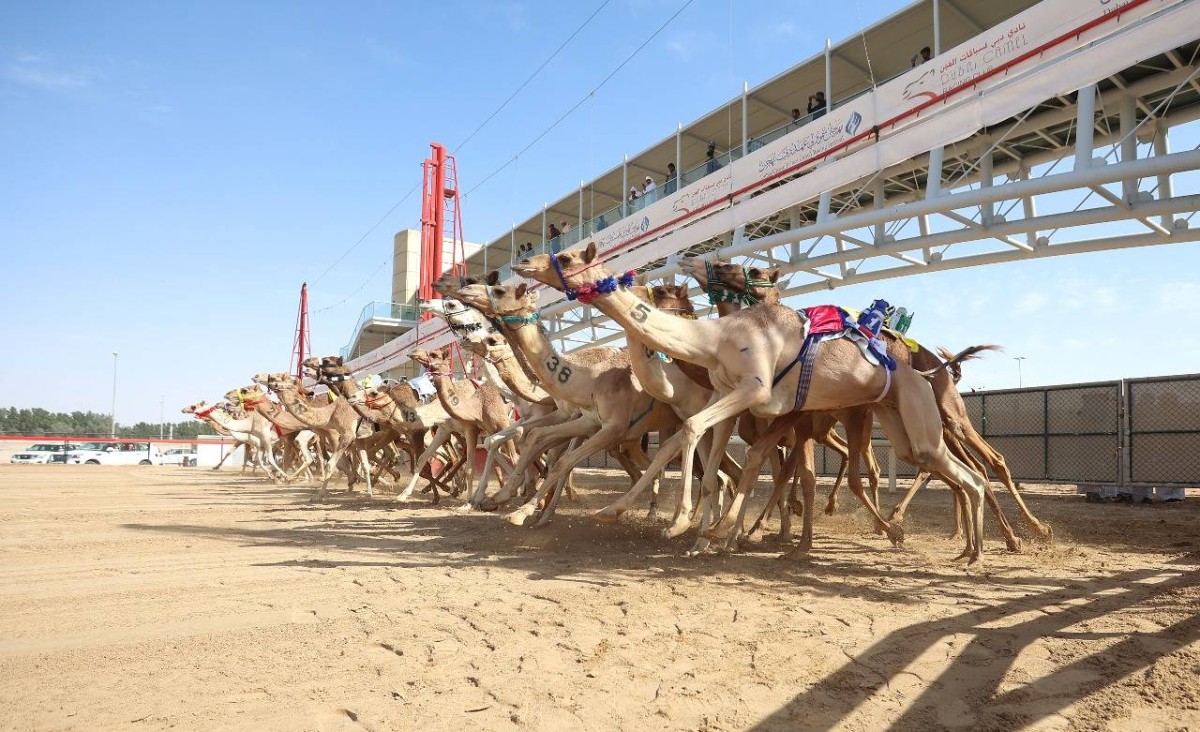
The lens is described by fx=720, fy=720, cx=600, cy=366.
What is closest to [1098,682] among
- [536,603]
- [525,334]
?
[536,603]

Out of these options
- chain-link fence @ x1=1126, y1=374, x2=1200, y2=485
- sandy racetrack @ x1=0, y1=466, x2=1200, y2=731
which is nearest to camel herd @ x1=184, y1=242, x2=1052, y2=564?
sandy racetrack @ x1=0, y1=466, x2=1200, y2=731

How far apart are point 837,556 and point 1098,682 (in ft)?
11.9

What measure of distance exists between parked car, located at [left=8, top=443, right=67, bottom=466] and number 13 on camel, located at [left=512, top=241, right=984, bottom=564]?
43276mm

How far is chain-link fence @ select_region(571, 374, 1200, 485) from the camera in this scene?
13719 mm

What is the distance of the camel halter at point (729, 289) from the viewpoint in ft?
24.5

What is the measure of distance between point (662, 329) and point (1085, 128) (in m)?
7.35

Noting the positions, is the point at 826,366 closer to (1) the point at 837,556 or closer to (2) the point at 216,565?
(1) the point at 837,556

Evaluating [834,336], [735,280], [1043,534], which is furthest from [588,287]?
[1043,534]

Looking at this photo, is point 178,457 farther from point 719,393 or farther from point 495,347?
point 719,393

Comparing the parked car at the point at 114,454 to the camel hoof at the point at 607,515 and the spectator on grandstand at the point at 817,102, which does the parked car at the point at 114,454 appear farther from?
the camel hoof at the point at 607,515

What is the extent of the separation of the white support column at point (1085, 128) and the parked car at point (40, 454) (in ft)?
152

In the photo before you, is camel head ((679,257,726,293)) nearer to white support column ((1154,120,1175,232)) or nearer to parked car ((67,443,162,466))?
white support column ((1154,120,1175,232))

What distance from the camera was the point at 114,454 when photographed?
42188 mm

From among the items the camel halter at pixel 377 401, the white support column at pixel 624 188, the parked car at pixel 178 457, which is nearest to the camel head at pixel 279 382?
the camel halter at pixel 377 401
